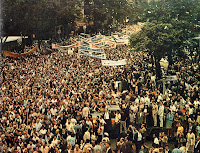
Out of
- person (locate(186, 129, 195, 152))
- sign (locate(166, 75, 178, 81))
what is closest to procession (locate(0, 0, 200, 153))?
person (locate(186, 129, 195, 152))

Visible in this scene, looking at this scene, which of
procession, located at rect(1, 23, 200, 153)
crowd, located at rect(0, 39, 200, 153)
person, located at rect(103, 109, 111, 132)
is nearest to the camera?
crowd, located at rect(0, 39, 200, 153)

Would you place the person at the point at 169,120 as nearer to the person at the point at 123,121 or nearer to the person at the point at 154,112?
the person at the point at 154,112

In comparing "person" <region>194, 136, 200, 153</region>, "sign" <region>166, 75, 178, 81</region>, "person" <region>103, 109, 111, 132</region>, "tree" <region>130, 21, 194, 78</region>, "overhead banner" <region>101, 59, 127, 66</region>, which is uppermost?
"tree" <region>130, 21, 194, 78</region>

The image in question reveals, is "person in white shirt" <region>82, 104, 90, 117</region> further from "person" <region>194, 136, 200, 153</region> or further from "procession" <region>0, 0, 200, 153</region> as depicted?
"person" <region>194, 136, 200, 153</region>

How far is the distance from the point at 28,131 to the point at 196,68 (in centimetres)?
1197

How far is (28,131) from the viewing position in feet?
42.8

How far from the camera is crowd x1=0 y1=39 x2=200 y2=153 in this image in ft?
39.2

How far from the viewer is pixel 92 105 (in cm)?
1544

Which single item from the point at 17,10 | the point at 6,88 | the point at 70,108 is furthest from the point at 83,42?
the point at 70,108

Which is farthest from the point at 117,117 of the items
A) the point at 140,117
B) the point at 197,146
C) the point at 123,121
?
the point at 197,146

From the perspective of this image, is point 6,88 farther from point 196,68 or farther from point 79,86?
point 196,68

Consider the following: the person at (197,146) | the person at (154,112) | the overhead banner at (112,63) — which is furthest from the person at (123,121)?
the overhead banner at (112,63)

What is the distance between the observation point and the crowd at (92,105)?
1196 cm

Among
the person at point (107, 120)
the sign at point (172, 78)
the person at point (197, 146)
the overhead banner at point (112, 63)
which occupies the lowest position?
the person at point (197, 146)
